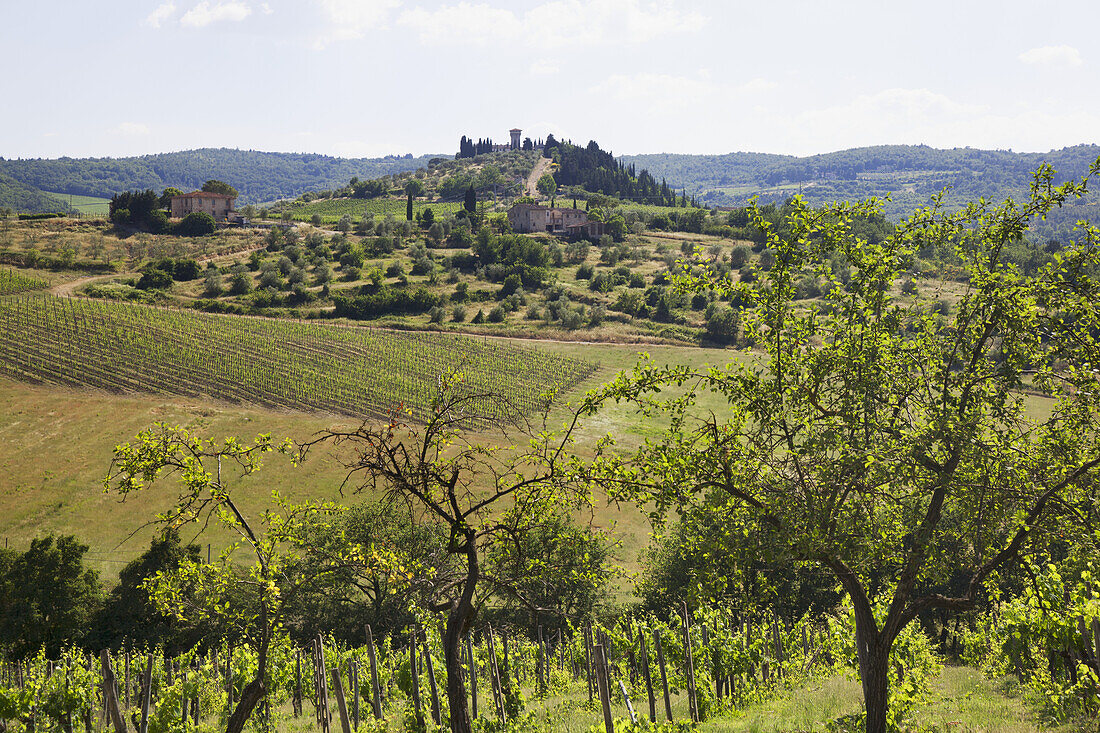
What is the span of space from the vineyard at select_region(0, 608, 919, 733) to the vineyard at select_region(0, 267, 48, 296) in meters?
78.6

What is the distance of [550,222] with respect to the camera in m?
155

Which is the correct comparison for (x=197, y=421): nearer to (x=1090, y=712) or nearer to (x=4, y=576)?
(x=4, y=576)

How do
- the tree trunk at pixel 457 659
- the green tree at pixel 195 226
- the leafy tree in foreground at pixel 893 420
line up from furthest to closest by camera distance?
the green tree at pixel 195 226 → the leafy tree in foreground at pixel 893 420 → the tree trunk at pixel 457 659

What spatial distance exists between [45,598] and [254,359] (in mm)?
44539

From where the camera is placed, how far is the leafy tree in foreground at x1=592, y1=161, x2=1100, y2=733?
9320 mm

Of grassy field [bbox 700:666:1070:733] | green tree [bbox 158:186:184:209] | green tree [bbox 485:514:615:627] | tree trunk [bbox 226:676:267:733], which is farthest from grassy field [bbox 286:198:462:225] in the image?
tree trunk [bbox 226:676:267:733]

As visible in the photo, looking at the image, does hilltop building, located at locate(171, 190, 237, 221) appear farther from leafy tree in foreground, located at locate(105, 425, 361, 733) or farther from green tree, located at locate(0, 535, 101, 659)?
leafy tree in foreground, located at locate(105, 425, 361, 733)

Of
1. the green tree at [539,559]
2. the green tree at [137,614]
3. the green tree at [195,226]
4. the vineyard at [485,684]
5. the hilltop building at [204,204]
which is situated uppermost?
the hilltop building at [204,204]

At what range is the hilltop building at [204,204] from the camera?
454ft

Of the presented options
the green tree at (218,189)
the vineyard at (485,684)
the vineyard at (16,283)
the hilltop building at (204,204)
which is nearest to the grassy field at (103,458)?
the vineyard at (485,684)

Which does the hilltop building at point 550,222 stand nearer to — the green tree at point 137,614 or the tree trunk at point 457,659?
the green tree at point 137,614

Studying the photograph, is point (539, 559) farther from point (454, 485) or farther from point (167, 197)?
point (167, 197)

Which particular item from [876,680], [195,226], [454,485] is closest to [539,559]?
[454,485]

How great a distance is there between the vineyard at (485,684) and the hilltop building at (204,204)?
5243 inches
